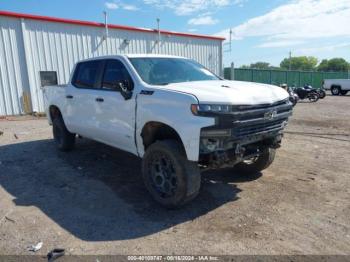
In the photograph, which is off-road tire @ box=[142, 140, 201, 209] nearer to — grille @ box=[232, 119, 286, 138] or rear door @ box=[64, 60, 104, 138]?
grille @ box=[232, 119, 286, 138]

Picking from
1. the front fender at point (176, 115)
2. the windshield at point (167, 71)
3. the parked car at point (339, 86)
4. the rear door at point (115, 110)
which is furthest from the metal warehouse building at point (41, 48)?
the parked car at point (339, 86)

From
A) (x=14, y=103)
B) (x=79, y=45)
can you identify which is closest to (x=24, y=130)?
(x=14, y=103)

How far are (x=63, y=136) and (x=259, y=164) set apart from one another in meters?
4.25

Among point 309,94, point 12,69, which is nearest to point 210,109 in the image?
point 12,69

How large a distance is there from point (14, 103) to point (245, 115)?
513 inches

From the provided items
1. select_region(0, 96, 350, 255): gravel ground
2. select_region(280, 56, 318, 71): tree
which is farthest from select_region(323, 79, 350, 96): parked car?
select_region(280, 56, 318, 71): tree

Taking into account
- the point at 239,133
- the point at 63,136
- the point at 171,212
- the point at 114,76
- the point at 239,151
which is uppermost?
the point at 114,76

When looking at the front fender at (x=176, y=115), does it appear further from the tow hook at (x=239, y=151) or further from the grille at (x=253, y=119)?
the tow hook at (x=239, y=151)

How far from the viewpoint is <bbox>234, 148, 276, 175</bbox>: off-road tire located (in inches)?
210

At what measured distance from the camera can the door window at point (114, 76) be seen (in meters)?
4.98

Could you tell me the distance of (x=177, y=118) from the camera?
398 centimetres

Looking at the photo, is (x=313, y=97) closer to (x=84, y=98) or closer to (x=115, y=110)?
(x=84, y=98)

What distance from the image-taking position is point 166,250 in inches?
133

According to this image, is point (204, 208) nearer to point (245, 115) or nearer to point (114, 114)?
point (245, 115)
